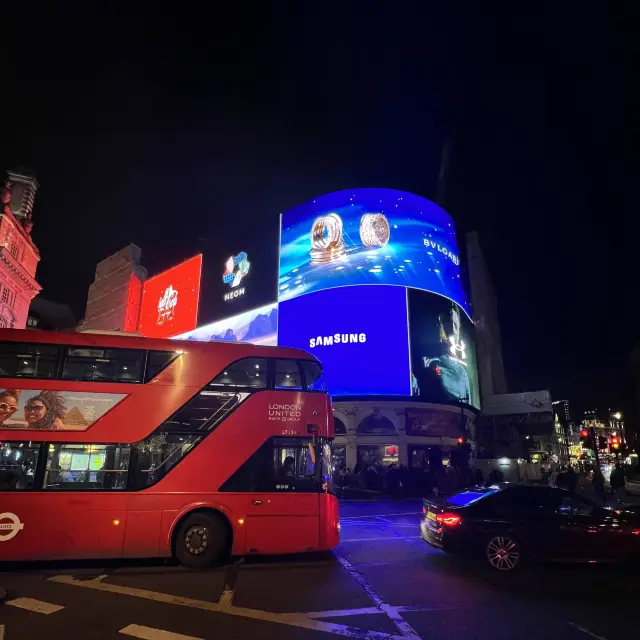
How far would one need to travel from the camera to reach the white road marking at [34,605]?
591cm

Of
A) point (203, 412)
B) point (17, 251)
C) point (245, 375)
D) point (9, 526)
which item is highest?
point (17, 251)

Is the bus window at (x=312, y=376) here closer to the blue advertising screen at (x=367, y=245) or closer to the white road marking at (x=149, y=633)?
the white road marking at (x=149, y=633)

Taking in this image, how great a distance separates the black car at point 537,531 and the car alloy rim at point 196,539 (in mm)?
4314

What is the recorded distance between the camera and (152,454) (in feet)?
28.2

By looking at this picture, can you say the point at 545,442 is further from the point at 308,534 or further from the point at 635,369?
the point at 308,534

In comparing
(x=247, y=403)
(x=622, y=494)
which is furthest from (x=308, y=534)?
(x=622, y=494)

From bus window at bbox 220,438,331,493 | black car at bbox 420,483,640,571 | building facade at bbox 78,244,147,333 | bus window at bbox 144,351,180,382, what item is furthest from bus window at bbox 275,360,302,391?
building facade at bbox 78,244,147,333

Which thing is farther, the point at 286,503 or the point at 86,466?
the point at 286,503

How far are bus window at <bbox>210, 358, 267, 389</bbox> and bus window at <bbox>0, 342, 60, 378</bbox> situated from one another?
303 cm

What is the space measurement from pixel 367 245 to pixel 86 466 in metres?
28.1

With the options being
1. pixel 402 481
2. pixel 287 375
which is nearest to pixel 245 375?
pixel 287 375

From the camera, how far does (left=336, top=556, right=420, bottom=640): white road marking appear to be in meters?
5.32

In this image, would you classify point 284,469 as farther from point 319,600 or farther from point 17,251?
point 17,251

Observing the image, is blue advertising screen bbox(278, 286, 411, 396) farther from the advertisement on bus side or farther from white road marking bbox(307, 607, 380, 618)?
white road marking bbox(307, 607, 380, 618)
